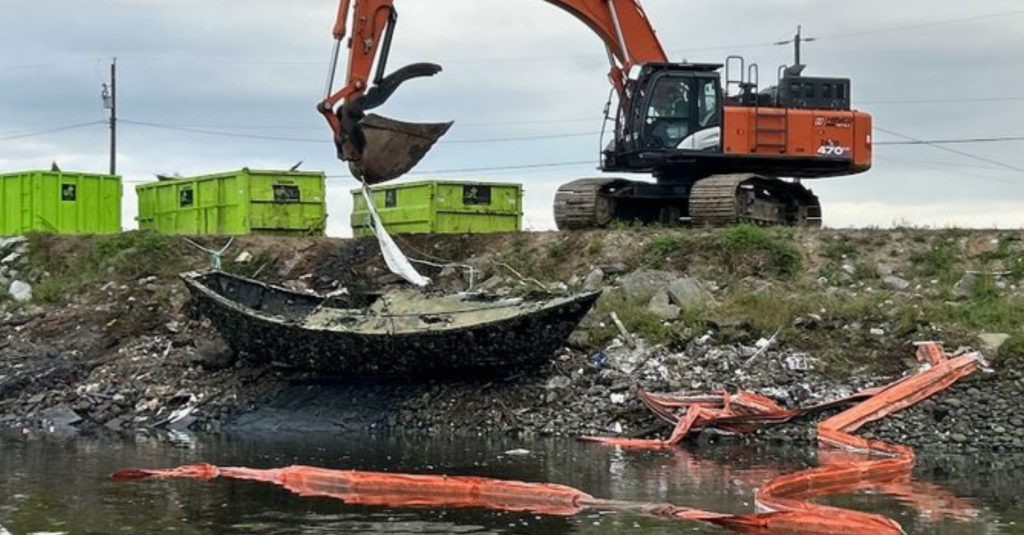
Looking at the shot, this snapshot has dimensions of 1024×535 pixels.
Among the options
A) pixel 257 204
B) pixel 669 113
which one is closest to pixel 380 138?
pixel 669 113

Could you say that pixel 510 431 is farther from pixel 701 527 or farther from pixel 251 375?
pixel 701 527

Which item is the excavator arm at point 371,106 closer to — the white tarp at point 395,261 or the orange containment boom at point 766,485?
the white tarp at point 395,261

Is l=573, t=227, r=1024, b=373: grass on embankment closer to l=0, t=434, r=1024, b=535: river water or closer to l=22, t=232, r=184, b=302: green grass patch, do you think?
l=0, t=434, r=1024, b=535: river water

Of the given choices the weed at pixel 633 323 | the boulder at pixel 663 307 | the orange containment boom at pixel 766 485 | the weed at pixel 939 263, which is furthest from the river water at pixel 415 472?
the weed at pixel 939 263

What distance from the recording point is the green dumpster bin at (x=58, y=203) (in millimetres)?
27812

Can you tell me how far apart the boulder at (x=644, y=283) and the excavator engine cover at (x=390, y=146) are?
15.1 feet

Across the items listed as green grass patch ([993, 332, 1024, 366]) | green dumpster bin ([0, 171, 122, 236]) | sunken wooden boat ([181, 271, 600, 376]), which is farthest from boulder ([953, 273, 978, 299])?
green dumpster bin ([0, 171, 122, 236])

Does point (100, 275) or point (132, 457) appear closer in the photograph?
point (132, 457)

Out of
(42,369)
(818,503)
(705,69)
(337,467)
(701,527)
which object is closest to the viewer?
(701,527)

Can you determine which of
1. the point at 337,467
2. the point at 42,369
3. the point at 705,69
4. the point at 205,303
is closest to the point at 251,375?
the point at 205,303

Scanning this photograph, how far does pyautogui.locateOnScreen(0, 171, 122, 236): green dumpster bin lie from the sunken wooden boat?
839 centimetres

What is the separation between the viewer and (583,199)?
2452 cm

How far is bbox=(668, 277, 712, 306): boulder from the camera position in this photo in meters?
21.0

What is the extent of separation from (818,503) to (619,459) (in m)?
3.70
